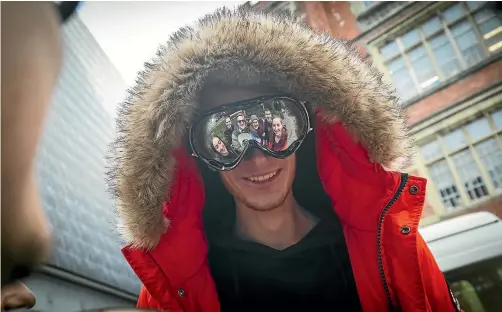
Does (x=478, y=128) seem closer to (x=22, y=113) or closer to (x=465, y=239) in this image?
(x=465, y=239)

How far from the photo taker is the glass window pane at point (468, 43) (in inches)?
31.0

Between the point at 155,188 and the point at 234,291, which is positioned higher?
the point at 155,188

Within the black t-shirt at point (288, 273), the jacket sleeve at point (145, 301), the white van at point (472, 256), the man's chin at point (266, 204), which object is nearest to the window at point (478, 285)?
the white van at point (472, 256)

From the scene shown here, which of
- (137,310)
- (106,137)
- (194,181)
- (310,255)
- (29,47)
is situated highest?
(29,47)

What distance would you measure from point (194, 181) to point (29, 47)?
354 mm

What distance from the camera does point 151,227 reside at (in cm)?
62

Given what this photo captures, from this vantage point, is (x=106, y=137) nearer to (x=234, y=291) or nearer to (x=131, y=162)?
(x=131, y=162)

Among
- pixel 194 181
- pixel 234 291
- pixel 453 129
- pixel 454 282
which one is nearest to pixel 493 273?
pixel 454 282

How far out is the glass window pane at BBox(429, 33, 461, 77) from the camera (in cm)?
80

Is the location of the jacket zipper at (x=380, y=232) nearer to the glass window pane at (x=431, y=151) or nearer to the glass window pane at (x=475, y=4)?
the glass window pane at (x=431, y=151)

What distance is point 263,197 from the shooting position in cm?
67

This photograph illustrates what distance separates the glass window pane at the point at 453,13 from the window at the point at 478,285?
0.54 meters

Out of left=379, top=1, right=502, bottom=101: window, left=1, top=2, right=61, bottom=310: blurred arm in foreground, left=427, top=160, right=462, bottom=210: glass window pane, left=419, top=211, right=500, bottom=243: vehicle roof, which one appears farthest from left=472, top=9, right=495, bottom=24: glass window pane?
left=1, top=2, right=61, bottom=310: blurred arm in foreground

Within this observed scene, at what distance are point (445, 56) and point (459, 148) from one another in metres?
0.22
